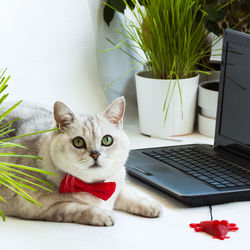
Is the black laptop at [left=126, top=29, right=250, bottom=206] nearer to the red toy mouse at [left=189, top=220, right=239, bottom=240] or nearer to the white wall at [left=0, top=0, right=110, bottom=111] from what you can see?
the red toy mouse at [left=189, top=220, right=239, bottom=240]

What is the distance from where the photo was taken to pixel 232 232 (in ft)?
3.32

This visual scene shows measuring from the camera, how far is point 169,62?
1.55m

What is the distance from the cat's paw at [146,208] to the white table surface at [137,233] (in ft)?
0.05

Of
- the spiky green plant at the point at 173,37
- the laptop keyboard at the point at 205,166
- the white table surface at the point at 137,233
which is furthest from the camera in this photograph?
the spiky green plant at the point at 173,37

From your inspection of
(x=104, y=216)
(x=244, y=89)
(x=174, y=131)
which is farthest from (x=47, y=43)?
(x=104, y=216)

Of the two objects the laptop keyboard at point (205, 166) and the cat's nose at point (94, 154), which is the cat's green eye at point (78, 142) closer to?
the cat's nose at point (94, 154)

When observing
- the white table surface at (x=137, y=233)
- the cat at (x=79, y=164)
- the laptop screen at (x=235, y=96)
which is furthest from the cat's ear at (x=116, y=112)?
the laptop screen at (x=235, y=96)

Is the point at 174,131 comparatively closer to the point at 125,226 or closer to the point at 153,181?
the point at 153,181

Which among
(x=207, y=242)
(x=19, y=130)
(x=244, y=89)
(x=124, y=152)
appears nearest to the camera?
(x=207, y=242)

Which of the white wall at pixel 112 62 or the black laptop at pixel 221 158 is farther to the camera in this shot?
the white wall at pixel 112 62

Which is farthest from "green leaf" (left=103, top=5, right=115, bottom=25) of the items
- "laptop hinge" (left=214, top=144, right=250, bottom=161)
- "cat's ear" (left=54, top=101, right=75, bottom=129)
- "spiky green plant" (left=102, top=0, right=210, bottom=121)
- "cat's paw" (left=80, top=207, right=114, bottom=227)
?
"cat's paw" (left=80, top=207, right=114, bottom=227)

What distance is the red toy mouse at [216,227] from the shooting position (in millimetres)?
988

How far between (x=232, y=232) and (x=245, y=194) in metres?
0.15

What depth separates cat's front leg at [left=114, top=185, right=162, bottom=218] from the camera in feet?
3.59
